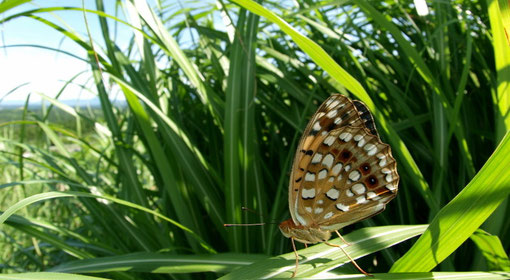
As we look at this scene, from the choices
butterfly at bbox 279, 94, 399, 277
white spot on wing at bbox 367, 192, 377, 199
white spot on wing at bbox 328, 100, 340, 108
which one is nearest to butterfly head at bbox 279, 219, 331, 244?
butterfly at bbox 279, 94, 399, 277

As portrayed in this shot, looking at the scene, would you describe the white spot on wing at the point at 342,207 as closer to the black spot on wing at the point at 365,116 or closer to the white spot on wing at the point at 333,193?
the white spot on wing at the point at 333,193

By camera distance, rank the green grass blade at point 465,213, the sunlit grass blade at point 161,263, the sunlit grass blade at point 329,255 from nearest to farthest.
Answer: the green grass blade at point 465,213, the sunlit grass blade at point 329,255, the sunlit grass blade at point 161,263

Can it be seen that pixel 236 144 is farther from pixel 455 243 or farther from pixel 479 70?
pixel 479 70

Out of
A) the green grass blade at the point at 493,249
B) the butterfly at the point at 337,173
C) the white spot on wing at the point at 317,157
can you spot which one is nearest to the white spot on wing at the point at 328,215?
the butterfly at the point at 337,173

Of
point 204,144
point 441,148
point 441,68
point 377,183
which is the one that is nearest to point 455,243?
point 377,183

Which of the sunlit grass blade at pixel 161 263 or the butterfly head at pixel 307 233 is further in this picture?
the sunlit grass blade at pixel 161 263

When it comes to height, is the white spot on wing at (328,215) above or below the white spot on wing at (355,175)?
below

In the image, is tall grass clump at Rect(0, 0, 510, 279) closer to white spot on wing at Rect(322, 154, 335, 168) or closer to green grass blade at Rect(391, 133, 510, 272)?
green grass blade at Rect(391, 133, 510, 272)

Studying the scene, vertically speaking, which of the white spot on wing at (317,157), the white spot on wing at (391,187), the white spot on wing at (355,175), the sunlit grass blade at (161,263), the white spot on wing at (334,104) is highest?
the white spot on wing at (334,104)
